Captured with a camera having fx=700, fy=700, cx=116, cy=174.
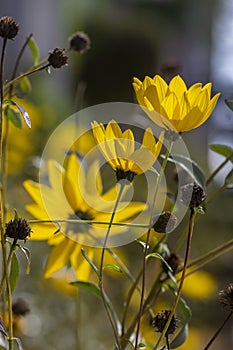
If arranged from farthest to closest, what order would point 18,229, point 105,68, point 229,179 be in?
1. point 105,68
2. point 229,179
3. point 18,229

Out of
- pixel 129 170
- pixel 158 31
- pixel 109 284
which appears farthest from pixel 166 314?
pixel 158 31

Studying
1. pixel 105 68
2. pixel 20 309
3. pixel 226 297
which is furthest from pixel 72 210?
pixel 105 68

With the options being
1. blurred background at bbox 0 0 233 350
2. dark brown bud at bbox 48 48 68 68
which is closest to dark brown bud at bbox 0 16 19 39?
dark brown bud at bbox 48 48 68 68

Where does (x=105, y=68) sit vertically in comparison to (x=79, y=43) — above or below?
below

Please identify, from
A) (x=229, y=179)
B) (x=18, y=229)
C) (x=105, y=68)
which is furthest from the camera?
(x=105, y=68)

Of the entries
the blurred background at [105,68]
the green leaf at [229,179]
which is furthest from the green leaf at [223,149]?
the blurred background at [105,68]

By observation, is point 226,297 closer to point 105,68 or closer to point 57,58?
point 57,58

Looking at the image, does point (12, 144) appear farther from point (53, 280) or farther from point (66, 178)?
point (66, 178)
